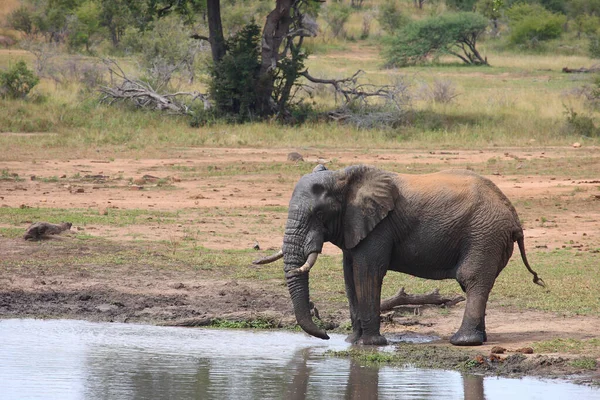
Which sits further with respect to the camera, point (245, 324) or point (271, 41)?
point (271, 41)

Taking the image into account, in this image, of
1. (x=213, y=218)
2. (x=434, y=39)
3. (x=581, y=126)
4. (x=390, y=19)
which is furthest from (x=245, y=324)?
(x=390, y=19)

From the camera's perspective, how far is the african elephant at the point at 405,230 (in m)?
8.42

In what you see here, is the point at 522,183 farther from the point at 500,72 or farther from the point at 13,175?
the point at 500,72

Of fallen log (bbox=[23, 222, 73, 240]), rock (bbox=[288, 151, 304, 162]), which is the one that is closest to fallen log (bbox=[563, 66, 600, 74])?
rock (bbox=[288, 151, 304, 162])

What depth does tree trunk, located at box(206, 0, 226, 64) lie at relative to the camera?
1022 inches

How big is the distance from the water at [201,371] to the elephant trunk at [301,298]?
356 mm

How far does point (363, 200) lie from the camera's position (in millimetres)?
8469

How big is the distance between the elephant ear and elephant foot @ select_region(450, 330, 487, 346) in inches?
46.3

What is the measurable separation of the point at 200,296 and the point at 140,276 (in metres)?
1.10

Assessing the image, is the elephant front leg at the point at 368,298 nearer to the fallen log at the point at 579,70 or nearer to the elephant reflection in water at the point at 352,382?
the elephant reflection in water at the point at 352,382

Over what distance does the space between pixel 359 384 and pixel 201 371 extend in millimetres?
1328

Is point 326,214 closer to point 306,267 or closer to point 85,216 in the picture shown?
point 306,267

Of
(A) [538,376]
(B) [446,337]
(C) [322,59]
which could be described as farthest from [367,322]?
(C) [322,59]

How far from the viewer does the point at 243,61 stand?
2509cm
